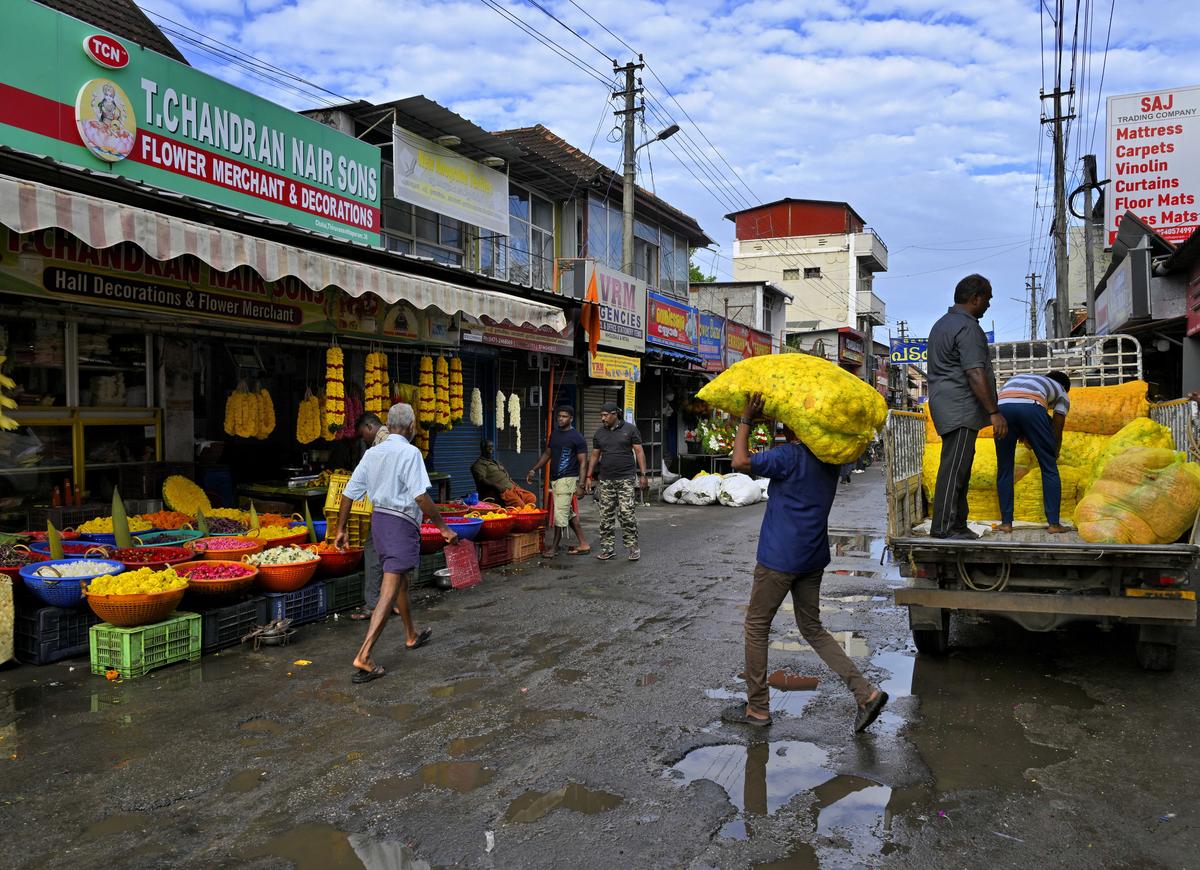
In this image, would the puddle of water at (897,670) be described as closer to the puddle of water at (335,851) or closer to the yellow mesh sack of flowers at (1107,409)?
the yellow mesh sack of flowers at (1107,409)

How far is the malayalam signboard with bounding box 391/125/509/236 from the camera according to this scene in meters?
12.9

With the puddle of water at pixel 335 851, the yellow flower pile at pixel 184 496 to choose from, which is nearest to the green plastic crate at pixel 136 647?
the puddle of water at pixel 335 851

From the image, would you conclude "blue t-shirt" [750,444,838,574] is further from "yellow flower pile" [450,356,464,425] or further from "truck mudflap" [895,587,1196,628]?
"yellow flower pile" [450,356,464,425]

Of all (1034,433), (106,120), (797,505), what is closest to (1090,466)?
(1034,433)

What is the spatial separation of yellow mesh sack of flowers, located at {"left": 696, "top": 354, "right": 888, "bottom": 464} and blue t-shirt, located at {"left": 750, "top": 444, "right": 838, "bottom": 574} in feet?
0.33

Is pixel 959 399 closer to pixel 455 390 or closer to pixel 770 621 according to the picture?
pixel 770 621

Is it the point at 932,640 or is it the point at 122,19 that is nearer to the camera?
the point at 932,640

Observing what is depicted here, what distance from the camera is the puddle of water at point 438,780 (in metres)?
3.93

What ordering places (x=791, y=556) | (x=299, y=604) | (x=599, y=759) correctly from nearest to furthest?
(x=599, y=759)
(x=791, y=556)
(x=299, y=604)

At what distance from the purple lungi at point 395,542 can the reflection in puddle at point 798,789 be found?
8.38ft

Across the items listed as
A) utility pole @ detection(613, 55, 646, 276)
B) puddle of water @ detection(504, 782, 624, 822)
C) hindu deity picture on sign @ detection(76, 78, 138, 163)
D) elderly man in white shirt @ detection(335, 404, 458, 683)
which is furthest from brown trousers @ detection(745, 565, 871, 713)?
utility pole @ detection(613, 55, 646, 276)

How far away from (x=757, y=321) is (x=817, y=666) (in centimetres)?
2932

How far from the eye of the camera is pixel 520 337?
13.2 m

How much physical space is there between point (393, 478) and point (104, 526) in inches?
140
